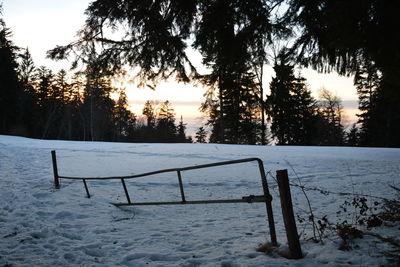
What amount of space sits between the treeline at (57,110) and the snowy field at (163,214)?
31.4 m

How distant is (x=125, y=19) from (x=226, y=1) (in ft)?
7.06

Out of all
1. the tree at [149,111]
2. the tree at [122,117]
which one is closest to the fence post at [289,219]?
the tree at [122,117]

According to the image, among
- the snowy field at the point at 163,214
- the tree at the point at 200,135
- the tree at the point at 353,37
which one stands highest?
the tree at the point at 200,135

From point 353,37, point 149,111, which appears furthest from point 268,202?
point 149,111

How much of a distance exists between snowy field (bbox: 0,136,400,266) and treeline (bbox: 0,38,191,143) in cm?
3140

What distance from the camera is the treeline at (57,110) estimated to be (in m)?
39.2

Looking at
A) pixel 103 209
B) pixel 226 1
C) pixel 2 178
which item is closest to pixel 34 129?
pixel 2 178

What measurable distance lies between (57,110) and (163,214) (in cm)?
5161

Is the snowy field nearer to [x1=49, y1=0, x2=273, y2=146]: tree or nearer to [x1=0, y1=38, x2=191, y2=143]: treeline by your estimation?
[x1=49, y1=0, x2=273, y2=146]: tree

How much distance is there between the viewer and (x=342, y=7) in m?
3.45

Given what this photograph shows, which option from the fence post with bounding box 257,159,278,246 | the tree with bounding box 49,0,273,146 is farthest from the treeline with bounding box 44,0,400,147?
the fence post with bounding box 257,159,278,246

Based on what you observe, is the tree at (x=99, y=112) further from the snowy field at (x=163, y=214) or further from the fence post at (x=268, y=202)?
the fence post at (x=268, y=202)

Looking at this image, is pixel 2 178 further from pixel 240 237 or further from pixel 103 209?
pixel 240 237

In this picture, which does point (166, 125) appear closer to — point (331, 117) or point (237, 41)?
point (331, 117)
